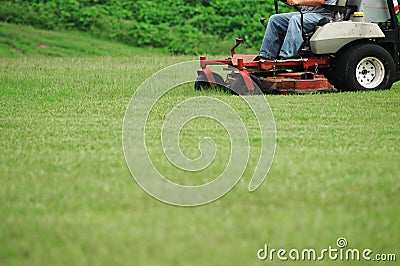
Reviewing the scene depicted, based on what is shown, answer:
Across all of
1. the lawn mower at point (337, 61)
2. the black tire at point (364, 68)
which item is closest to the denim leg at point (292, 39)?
the lawn mower at point (337, 61)

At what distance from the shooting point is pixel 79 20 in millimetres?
19297

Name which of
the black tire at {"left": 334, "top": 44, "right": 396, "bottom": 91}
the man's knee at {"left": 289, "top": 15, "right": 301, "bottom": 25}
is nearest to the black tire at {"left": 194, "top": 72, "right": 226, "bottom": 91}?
the man's knee at {"left": 289, "top": 15, "right": 301, "bottom": 25}

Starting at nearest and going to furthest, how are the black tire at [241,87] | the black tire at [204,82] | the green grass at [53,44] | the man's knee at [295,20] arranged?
the black tire at [241,87]
the black tire at [204,82]
the man's knee at [295,20]
the green grass at [53,44]

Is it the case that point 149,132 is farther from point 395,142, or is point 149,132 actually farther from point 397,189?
point 397,189

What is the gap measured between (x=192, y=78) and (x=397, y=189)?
6.39 meters

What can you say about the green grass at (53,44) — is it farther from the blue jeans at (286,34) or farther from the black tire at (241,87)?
the black tire at (241,87)

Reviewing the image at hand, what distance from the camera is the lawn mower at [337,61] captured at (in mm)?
10008

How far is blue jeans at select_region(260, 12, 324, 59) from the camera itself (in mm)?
10203

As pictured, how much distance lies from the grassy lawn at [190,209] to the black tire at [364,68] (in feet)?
6.37

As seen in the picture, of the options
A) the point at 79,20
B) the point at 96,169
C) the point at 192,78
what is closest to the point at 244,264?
the point at 96,169

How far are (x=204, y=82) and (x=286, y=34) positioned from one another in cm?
124

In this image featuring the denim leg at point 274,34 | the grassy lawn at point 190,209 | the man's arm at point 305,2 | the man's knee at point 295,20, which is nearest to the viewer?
the grassy lawn at point 190,209

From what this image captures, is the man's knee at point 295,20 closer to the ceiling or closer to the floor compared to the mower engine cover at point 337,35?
closer to the ceiling

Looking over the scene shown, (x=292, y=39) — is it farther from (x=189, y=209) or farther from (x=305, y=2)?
(x=189, y=209)
